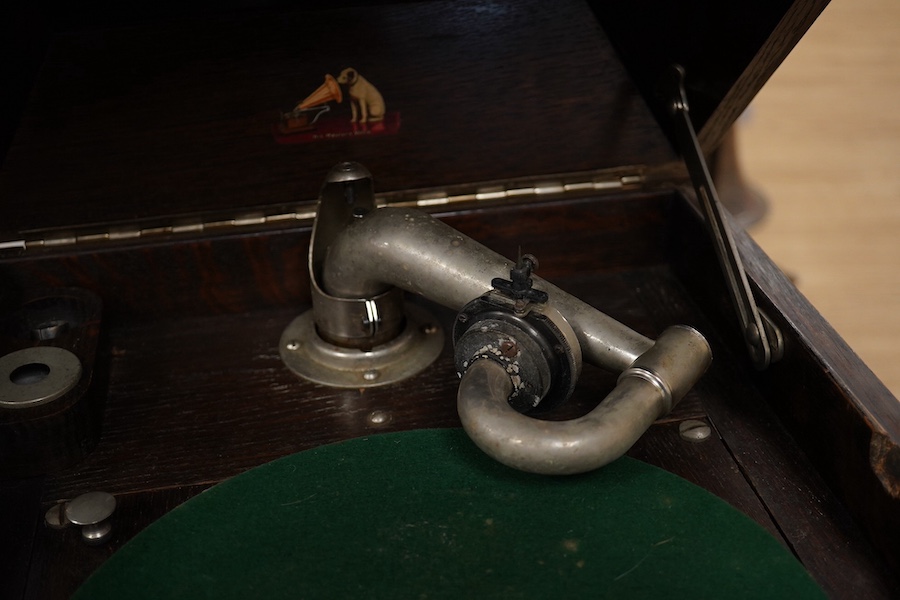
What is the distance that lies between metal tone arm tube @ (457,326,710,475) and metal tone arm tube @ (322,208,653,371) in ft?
0.24

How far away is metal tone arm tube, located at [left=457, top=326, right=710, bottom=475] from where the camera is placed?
90 centimetres

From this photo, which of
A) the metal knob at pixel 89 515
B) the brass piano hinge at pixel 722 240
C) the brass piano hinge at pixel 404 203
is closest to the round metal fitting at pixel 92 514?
the metal knob at pixel 89 515

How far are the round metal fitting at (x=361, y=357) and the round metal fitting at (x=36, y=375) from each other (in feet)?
0.88

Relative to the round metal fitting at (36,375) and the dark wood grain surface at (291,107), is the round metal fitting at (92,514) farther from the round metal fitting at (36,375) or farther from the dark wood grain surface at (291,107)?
the dark wood grain surface at (291,107)

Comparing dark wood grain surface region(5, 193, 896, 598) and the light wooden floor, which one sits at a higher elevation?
dark wood grain surface region(5, 193, 896, 598)

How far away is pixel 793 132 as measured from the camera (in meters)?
3.63

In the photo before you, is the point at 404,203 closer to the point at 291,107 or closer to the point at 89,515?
the point at 291,107

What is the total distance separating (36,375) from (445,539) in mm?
527

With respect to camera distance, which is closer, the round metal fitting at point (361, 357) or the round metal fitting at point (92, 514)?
the round metal fitting at point (92, 514)

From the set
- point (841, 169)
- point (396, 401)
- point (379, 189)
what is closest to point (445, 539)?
point (396, 401)

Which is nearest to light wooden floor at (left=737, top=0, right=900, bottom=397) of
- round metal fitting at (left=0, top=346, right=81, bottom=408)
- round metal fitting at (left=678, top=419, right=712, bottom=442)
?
round metal fitting at (left=678, top=419, right=712, bottom=442)

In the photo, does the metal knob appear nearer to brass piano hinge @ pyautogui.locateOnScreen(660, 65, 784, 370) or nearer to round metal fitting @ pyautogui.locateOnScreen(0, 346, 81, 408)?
round metal fitting @ pyautogui.locateOnScreen(0, 346, 81, 408)

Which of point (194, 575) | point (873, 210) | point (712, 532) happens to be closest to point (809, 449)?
point (712, 532)

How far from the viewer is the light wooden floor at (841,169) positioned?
2.80 m
